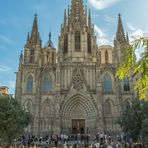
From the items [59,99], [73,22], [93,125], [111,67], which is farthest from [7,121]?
[73,22]

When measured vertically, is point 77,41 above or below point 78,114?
above

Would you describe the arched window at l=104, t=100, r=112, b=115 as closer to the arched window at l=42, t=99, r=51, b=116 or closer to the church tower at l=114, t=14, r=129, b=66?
the church tower at l=114, t=14, r=129, b=66

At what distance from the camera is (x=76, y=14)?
4791 centimetres

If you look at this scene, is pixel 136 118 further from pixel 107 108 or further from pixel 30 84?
pixel 30 84

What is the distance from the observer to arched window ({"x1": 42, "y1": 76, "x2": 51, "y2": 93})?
4100 cm

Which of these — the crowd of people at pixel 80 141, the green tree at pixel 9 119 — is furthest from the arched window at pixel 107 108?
the green tree at pixel 9 119

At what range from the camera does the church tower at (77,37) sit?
43.5 metres

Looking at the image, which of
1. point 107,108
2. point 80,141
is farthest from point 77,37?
point 80,141

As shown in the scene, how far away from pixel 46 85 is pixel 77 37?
11.6 meters

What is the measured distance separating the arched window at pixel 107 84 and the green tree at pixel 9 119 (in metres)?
18.0

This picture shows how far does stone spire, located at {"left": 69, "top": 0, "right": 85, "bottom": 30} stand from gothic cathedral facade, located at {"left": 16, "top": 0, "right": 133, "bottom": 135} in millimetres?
1217

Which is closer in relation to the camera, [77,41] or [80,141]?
[80,141]

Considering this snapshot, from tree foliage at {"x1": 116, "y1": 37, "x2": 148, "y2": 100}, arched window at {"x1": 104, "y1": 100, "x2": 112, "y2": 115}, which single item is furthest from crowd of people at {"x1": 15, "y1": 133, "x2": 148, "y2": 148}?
tree foliage at {"x1": 116, "y1": 37, "x2": 148, "y2": 100}

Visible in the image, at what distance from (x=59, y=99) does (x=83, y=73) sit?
21.4ft
